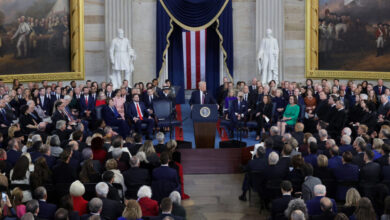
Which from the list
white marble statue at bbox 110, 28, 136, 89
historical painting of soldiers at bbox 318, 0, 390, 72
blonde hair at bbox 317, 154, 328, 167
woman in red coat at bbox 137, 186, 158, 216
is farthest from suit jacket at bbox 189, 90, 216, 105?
woman in red coat at bbox 137, 186, 158, 216

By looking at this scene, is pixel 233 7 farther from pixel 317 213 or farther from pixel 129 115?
pixel 317 213

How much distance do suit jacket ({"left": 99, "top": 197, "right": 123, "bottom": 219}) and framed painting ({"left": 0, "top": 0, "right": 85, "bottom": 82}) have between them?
11782 mm

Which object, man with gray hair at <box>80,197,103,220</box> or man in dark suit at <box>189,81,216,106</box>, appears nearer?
man with gray hair at <box>80,197,103,220</box>

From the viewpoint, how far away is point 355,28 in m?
22.1

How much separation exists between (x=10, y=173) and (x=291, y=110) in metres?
8.67

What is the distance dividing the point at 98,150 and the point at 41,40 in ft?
34.4

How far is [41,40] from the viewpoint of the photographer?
21.3 metres

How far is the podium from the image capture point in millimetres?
15664

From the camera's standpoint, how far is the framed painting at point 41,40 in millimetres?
19969

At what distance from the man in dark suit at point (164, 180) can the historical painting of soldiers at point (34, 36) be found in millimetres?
10596

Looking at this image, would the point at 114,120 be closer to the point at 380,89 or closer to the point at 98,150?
the point at 98,150

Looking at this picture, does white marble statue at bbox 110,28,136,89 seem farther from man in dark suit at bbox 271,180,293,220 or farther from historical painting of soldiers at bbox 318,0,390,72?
man in dark suit at bbox 271,180,293,220

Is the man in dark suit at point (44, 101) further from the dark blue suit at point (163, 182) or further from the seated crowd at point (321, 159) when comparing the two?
the dark blue suit at point (163, 182)

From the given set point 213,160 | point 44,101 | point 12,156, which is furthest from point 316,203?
point 44,101
